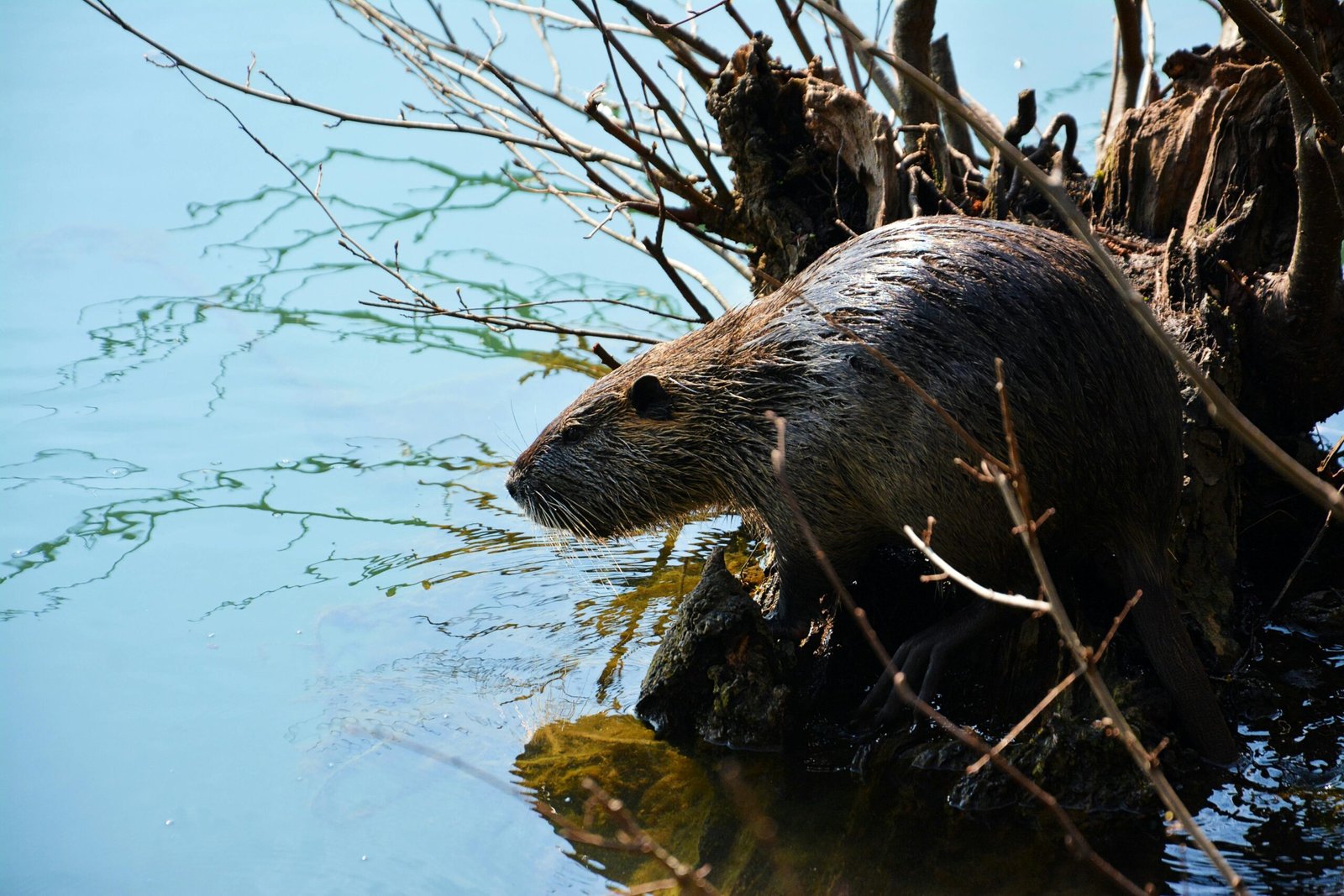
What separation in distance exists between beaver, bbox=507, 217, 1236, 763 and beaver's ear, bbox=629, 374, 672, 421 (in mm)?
14

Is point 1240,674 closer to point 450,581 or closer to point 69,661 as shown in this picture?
point 450,581

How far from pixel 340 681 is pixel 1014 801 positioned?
2083 millimetres

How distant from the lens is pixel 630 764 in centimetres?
333

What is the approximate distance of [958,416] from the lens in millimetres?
2939

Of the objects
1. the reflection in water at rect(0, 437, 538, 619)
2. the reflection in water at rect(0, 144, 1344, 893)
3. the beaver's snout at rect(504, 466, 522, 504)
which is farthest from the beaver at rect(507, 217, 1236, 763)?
the reflection in water at rect(0, 437, 538, 619)

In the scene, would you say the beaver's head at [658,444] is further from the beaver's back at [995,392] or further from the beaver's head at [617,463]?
the beaver's back at [995,392]

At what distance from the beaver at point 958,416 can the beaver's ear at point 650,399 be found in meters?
0.01

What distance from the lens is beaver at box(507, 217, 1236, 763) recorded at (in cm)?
293

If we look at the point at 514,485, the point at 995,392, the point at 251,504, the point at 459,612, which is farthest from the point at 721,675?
the point at 251,504

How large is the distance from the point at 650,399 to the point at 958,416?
3.37ft

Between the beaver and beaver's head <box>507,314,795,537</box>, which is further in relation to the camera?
beaver's head <box>507,314,795,537</box>

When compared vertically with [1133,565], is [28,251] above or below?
above

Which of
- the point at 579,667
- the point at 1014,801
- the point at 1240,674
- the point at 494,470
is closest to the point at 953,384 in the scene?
the point at 1014,801

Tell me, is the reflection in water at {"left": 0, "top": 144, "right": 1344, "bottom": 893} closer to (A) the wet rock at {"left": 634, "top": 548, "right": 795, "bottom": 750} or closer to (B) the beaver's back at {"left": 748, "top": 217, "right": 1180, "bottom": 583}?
(A) the wet rock at {"left": 634, "top": 548, "right": 795, "bottom": 750}
